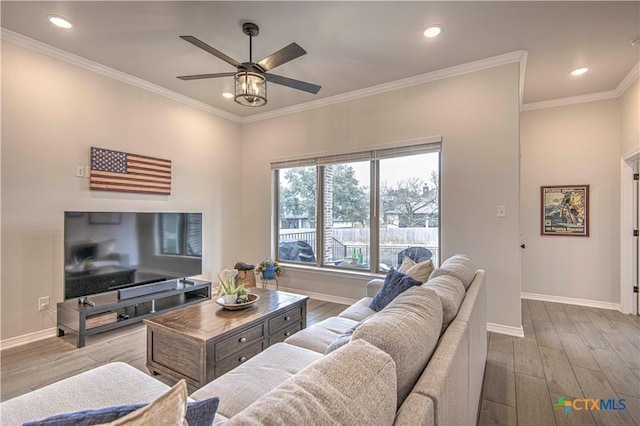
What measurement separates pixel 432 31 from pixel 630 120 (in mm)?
2844

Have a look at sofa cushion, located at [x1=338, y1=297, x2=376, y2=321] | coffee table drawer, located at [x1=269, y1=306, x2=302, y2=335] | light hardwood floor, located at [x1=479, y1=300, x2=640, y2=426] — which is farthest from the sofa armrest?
light hardwood floor, located at [x1=479, y1=300, x2=640, y2=426]

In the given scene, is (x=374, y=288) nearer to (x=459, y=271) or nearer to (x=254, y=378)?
(x=459, y=271)

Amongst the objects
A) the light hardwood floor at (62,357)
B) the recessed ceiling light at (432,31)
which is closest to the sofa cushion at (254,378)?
the light hardwood floor at (62,357)

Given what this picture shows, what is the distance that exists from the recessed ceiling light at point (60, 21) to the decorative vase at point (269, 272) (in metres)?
3.42

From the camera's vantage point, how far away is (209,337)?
1.93 m

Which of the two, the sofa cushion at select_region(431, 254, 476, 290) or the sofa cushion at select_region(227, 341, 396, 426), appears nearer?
the sofa cushion at select_region(227, 341, 396, 426)

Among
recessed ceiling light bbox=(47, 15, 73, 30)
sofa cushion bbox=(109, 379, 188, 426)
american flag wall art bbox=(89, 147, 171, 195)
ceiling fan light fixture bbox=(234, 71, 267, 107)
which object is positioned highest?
recessed ceiling light bbox=(47, 15, 73, 30)

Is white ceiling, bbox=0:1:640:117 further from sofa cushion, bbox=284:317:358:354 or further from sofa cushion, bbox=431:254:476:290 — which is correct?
sofa cushion, bbox=284:317:358:354

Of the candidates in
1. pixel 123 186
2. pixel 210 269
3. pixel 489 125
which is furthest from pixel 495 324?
pixel 123 186

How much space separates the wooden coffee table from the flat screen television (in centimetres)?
135

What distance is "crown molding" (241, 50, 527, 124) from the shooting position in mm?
3125

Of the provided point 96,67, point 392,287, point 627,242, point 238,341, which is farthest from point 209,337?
point 627,242

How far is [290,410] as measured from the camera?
61 cm

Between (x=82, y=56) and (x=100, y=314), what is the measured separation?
2.74 metres
